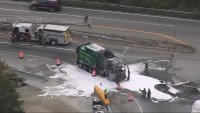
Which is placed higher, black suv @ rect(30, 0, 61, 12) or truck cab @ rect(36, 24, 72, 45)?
black suv @ rect(30, 0, 61, 12)

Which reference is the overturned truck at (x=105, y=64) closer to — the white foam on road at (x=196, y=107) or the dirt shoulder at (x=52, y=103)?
the dirt shoulder at (x=52, y=103)

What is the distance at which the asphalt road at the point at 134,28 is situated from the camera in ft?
170

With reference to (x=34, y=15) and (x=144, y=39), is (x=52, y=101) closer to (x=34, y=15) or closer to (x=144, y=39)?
(x=144, y=39)

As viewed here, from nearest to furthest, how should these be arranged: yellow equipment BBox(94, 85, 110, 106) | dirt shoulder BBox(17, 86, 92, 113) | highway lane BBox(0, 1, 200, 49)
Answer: dirt shoulder BBox(17, 86, 92, 113), yellow equipment BBox(94, 85, 110, 106), highway lane BBox(0, 1, 200, 49)

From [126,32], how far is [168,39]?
4.59 meters

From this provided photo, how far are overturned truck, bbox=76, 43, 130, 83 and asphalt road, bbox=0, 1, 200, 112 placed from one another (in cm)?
369

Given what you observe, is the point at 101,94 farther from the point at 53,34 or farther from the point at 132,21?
the point at 132,21

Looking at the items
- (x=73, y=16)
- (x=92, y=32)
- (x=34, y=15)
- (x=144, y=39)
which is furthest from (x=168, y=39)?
(x=34, y=15)

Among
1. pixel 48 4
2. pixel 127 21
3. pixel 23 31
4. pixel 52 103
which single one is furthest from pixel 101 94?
pixel 48 4

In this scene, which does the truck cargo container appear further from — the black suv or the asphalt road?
the black suv

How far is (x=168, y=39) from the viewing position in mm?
56156

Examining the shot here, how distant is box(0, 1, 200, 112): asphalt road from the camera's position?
51.9 metres

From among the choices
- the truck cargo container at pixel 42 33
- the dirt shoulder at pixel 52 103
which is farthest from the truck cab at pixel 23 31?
the dirt shoulder at pixel 52 103

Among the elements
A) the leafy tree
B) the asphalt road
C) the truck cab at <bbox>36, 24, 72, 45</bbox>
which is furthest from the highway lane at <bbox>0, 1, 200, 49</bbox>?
the leafy tree
